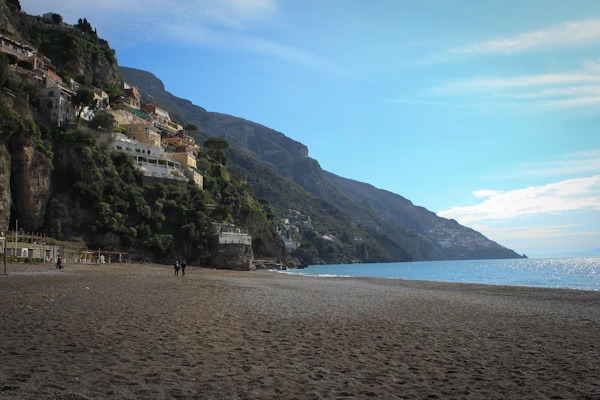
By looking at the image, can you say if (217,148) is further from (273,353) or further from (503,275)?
(273,353)

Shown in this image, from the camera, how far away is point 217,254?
73.5 metres

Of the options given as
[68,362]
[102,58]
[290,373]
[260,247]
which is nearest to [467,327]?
[290,373]

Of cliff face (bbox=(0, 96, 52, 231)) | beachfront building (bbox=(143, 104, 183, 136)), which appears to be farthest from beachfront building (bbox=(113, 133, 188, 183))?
beachfront building (bbox=(143, 104, 183, 136))

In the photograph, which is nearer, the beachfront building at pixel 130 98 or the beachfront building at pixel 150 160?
the beachfront building at pixel 150 160

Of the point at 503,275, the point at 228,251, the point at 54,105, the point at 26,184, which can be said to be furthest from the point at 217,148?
the point at 503,275

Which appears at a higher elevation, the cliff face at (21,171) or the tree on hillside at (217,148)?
the tree on hillside at (217,148)

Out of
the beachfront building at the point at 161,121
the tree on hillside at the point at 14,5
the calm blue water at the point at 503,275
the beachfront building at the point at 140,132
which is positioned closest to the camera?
the calm blue water at the point at 503,275

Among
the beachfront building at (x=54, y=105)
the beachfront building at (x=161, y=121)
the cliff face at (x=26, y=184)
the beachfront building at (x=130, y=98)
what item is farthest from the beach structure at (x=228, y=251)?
the beachfront building at (x=130, y=98)

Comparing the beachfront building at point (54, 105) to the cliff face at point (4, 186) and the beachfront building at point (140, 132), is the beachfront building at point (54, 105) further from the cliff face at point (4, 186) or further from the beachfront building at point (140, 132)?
the cliff face at point (4, 186)

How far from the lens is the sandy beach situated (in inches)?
267

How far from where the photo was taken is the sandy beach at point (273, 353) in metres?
6.77

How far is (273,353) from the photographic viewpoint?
9289mm

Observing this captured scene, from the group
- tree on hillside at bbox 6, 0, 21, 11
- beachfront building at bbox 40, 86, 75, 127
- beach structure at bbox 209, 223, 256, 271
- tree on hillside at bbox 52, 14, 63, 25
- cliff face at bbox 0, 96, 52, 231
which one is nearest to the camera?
cliff face at bbox 0, 96, 52, 231

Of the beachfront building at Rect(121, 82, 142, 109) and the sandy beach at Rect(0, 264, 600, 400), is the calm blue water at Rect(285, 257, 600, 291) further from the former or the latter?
the beachfront building at Rect(121, 82, 142, 109)
